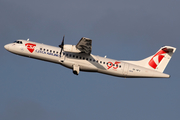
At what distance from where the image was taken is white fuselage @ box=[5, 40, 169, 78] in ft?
114

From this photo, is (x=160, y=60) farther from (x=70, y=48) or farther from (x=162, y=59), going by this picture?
(x=70, y=48)

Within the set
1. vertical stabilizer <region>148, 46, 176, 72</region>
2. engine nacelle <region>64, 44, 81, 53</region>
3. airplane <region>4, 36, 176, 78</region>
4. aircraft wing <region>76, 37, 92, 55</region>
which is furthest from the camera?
vertical stabilizer <region>148, 46, 176, 72</region>

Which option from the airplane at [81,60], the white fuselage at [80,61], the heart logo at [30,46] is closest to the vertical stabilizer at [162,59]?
the airplane at [81,60]

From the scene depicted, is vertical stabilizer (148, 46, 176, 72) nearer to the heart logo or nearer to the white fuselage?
the white fuselage

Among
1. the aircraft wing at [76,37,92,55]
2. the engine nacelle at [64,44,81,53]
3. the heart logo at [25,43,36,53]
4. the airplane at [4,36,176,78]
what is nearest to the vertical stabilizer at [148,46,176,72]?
the airplane at [4,36,176,78]

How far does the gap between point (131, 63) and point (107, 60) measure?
11.7 ft

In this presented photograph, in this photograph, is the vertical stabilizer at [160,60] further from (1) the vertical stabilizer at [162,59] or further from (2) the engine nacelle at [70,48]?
(2) the engine nacelle at [70,48]

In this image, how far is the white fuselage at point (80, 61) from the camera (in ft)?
114

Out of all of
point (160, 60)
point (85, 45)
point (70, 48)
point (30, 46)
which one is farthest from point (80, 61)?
point (160, 60)

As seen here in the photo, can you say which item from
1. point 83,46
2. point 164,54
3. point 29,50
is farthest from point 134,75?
point 29,50

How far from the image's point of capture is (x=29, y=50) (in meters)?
35.0

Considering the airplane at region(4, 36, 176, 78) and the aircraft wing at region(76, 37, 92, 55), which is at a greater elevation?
the aircraft wing at region(76, 37, 92, 55)

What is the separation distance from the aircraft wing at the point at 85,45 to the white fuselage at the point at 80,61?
1.12 meters

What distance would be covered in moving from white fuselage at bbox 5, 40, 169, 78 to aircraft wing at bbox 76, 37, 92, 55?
1.12 metres
